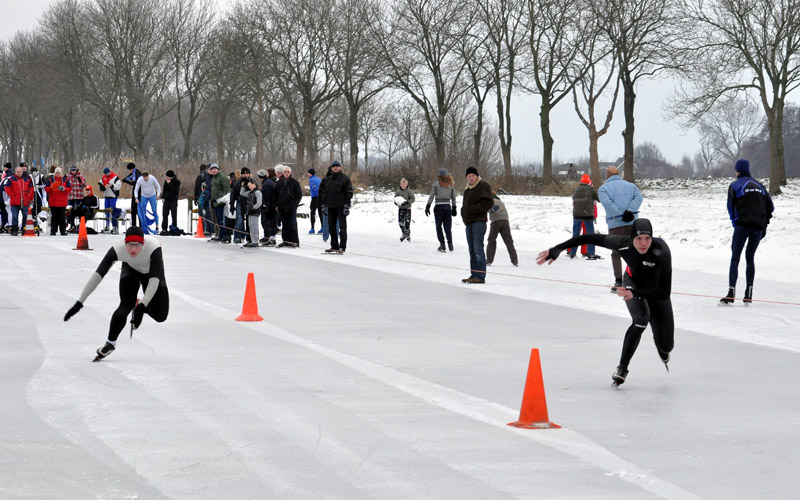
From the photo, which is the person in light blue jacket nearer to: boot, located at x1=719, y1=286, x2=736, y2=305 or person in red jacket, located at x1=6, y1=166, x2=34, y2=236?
boot, located at x1=719, y1=286, x2=736, y2=305

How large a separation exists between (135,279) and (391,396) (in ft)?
10.00

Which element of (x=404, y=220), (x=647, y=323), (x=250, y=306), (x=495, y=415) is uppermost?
(x=404, y=220)

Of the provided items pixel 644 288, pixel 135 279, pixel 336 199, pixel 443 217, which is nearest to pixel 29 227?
pixel 336 199

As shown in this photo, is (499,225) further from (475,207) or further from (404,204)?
(404,204)

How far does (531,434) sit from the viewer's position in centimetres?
656

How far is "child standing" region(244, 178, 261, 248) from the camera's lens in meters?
23.5

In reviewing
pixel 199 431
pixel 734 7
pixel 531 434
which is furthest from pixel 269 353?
pixel 734 7

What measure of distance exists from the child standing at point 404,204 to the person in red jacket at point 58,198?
332 inches

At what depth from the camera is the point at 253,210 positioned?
23.9 m

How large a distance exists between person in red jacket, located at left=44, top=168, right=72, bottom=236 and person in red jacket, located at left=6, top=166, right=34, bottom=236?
0.47m

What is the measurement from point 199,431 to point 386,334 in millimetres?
4535

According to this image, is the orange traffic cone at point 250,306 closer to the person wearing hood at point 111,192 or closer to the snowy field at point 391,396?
the snowy field at point 391,396

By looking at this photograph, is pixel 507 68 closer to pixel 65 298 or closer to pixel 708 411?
pixel 65 298

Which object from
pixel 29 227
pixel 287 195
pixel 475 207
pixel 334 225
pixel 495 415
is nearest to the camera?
pixel 495 415
